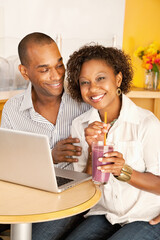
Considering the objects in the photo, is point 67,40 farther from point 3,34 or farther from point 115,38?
point 3,34

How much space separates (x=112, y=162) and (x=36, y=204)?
0.35 metres

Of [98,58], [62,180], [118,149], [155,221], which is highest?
[98,58]

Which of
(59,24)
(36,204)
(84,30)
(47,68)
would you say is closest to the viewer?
(36,204)

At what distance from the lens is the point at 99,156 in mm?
1489

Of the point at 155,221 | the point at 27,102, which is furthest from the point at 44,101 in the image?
the point at 155,221

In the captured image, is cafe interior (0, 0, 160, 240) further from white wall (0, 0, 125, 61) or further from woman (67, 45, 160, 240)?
woman (67, 45, 160, 240)

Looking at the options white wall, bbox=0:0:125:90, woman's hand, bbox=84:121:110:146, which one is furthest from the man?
white wall, bbox=0:0:125:90

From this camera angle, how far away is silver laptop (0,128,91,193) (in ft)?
4.75

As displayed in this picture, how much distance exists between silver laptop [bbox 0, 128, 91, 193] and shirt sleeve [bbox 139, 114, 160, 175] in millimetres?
311

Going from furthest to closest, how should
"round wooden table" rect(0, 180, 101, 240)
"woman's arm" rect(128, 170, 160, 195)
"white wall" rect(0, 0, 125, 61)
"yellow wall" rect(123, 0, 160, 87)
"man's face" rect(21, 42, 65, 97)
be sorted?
"yellow wall" rect(123, 0, 160, 87) < "white wall" rect(0, 0, 125, 61) < "man's face" rect(21, 42, 65, 97) < "woman's arm" rect(128, 170, 160, 195) < "round wooden table" rect(0, 180, 101, 240)

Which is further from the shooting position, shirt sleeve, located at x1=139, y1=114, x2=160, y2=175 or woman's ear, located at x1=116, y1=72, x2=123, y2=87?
woman's ear, located at x1=116, y1=72, x2=123, y2=87

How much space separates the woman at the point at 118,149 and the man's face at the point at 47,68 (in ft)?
0.66

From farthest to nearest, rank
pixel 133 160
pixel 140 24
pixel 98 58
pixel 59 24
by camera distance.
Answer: pixel 140 24, pixel 59 24, pixel 98 58, pixel 133 160

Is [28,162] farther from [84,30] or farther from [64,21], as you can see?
[84,30]
